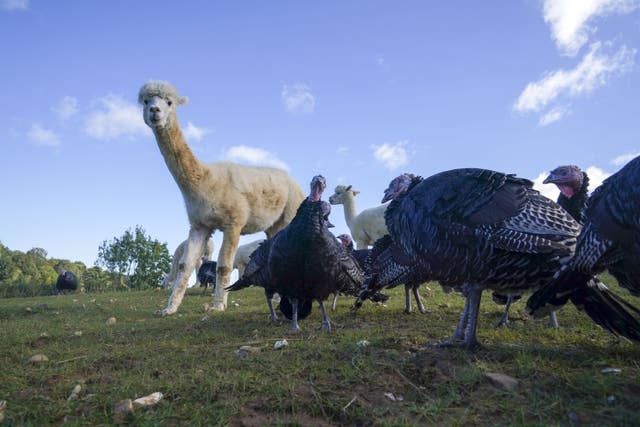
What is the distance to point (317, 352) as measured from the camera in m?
4.29

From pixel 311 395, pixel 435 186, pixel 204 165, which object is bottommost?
pixel 311 395

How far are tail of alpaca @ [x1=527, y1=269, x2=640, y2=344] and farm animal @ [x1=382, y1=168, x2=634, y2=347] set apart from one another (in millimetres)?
21

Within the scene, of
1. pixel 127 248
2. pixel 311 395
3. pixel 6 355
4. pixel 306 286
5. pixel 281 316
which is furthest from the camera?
pixel 127 248

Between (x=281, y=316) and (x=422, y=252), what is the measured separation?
14.0 ft

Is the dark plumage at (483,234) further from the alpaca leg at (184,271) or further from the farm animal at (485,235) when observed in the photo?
the alpaca leg at (184,271)

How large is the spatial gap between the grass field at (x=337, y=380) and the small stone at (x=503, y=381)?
36mm

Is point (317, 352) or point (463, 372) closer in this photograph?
point (463, 372)

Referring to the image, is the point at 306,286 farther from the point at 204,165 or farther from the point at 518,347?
the point at 204,165

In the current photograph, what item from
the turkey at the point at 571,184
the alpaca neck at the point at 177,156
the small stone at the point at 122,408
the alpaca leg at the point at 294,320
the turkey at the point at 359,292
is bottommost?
the small stone at the point at 122,408

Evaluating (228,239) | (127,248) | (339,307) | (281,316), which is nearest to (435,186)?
(281,316)

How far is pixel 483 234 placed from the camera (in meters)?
4.18

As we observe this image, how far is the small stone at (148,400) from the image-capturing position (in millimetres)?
3182

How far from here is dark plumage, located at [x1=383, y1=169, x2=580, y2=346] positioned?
411cm

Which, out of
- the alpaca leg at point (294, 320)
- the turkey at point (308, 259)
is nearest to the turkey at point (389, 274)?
the turkey at point (308, 259)
